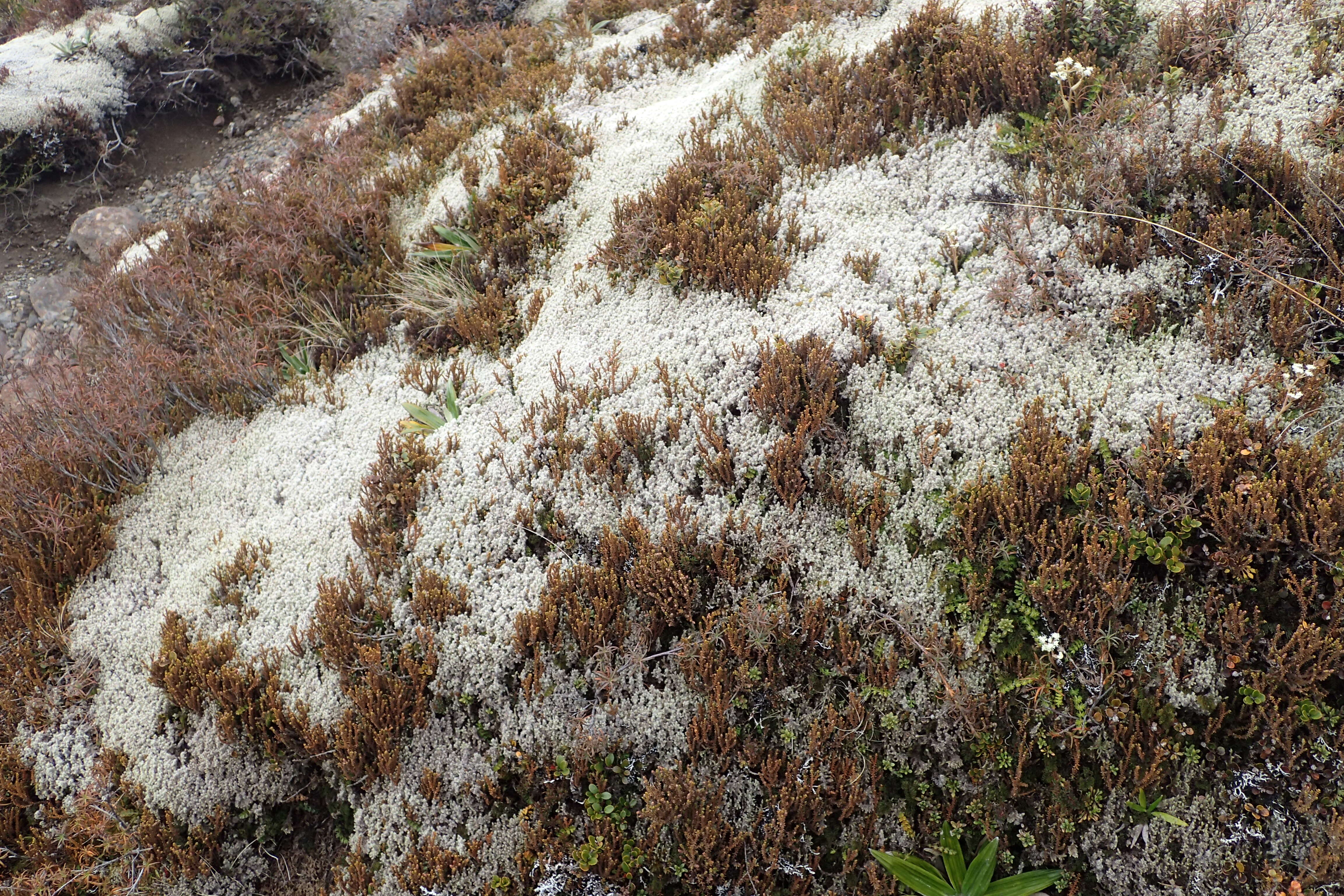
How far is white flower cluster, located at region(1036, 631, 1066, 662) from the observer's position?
13.3 feet

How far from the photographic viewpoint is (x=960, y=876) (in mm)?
3869

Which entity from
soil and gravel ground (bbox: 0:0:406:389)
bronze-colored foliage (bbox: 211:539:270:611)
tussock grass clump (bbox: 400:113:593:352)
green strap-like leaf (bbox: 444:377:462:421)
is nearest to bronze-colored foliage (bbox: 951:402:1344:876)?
green strap-like leaf (bbox: 444:377:462:421)

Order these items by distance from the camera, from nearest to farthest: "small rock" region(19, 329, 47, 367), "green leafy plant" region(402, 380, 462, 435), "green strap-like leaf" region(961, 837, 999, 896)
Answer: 1. "green strap-like leaf" region(961, 837, 999, 896)
2. "green leafy plant" region(402, 380, 462, 435)
3. "small rock" region(19, 329, 47, 367)

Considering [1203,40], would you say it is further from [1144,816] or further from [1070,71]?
[1144,816]

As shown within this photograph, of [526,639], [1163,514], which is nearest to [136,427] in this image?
[526,639]

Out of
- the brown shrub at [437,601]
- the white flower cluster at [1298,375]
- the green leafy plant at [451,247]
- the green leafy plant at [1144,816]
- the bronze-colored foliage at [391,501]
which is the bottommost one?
the green leafy plant at [1144,816]

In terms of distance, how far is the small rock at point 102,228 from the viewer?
1025 centimetres

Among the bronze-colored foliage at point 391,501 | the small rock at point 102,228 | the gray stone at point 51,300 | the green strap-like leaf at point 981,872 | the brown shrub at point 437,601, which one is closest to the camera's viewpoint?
the green strap-like leaf at point 981,872

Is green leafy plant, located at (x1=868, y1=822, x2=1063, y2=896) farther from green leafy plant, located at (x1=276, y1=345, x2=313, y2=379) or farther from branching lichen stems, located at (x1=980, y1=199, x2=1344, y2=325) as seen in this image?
green leafy plant, located at (x1=276, y1=345, x2=313, y2=379)

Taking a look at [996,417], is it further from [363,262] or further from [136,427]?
[136,427]

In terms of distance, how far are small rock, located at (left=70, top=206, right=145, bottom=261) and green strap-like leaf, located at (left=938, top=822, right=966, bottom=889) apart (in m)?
11.8

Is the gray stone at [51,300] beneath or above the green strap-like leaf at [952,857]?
above

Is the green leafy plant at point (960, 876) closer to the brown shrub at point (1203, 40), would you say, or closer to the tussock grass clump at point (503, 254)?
the tussock grass clump at point (503, 254)

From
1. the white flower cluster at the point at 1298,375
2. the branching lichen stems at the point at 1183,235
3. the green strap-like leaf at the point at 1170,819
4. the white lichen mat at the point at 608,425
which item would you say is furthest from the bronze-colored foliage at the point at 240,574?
the white flower cluster at the point at 1298,375
